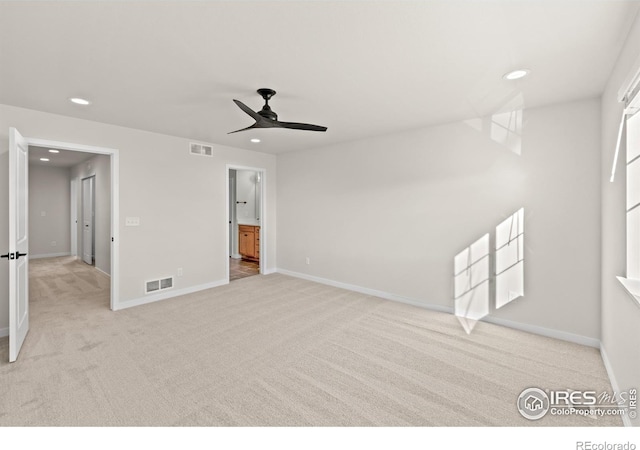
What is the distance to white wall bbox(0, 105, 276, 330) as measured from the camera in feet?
11.0

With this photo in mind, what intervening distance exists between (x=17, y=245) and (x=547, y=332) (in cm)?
534

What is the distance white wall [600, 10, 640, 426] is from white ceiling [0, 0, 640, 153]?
6.8 inches

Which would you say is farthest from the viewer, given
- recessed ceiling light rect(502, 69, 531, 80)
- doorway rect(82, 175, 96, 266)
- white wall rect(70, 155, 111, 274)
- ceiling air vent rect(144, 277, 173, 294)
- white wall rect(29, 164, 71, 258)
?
white wall rect(29, 164, 71, 258)

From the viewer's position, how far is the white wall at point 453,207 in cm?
299

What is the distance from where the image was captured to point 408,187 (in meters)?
4.21

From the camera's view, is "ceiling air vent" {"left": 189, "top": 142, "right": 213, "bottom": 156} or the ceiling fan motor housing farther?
"ceiling air vent" {"left": 189, "top": 142, "right": 213, "bottom": 156}

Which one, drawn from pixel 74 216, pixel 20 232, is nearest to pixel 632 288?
pixel 20 232

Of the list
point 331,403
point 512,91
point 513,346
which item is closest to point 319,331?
point 331,403

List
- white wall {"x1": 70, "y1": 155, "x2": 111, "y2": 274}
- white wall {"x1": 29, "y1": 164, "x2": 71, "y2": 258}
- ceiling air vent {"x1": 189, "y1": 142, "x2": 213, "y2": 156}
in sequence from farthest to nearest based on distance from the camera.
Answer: white wall {"x1": 29, "y1": 164, "x2": 71, "y2": 258}
white wall {"x1": 70, "y1": 155, "x2": 111, "y2": 274}
ceiling air vent {"x1": 189, "y1": 142, "x2": 213, "y2": 156}

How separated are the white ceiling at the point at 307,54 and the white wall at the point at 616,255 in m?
0.17
